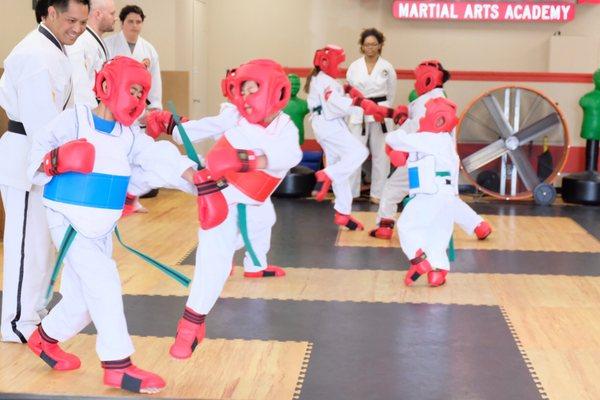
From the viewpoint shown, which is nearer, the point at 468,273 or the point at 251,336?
the point at 251,336

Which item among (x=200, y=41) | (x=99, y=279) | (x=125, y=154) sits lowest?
(x=99, y=279)

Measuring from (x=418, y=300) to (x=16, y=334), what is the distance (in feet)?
6.99

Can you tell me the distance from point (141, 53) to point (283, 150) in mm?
3954

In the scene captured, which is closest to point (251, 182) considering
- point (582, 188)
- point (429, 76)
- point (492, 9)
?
point (429, 76)

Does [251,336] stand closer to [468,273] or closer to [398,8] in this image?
[468,273]

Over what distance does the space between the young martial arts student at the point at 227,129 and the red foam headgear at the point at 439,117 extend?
1.06m

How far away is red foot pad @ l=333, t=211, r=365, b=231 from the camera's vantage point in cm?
691

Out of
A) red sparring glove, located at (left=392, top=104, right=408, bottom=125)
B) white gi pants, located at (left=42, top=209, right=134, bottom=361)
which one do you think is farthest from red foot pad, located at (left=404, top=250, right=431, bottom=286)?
white gi pants, located at (left=42, top=209, right=134, bottom=361)

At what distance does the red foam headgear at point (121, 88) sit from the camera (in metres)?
3.32

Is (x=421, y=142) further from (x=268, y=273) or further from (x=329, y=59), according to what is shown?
(x=329, y=59)

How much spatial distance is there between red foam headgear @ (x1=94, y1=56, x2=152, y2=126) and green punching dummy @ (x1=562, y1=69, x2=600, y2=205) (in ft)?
19.6

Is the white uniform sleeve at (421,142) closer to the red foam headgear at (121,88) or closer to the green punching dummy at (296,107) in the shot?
the red foam headgear at (121,88)

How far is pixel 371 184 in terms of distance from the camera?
862cm

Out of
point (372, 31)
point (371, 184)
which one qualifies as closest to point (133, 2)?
point (372, 31)
